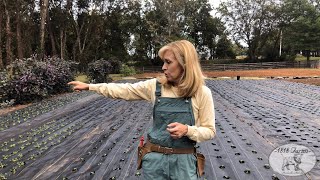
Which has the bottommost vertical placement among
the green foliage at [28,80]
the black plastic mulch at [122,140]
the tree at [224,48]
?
the black plastic mulch at [122,140]

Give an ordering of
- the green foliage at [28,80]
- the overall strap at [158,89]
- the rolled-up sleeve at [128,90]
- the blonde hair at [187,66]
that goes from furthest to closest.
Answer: the green foliage at [28,80] < the rolled-up sleeve at [128,90] < the overall strap at [158,89] < the blonde hair at [187,66]

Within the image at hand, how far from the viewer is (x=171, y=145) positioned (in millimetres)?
1746

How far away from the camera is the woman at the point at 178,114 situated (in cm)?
Result: 171

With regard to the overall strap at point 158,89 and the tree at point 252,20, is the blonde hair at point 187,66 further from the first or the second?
the tree at point 252,20

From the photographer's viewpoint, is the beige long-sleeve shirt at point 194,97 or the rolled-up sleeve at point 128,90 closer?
the beige long-sleeve shirt at point 194,97

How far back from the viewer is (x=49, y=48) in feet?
116

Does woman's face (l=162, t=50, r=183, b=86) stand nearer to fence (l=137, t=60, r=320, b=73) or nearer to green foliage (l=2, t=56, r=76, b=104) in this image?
green foliage (l=2, t=56, r=76, b=104)

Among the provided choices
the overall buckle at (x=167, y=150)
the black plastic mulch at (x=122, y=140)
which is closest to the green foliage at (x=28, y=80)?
the black plastic mulch at (x=122, y=140)

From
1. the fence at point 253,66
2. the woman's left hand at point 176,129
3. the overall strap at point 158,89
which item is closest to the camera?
the woman's left hand at point 176,129

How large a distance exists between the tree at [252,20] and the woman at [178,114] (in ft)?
128

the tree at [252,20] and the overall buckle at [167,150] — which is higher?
the tree at [252,20]

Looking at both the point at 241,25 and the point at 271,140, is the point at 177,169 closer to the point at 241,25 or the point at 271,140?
the point at 271,140

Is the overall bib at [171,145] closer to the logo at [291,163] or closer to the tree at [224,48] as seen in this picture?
the logo at [291,163]

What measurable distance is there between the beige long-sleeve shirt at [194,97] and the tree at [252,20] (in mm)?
38981
